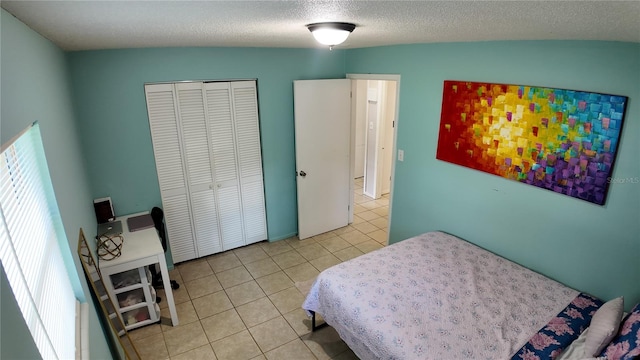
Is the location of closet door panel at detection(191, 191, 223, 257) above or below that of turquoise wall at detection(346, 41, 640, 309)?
below

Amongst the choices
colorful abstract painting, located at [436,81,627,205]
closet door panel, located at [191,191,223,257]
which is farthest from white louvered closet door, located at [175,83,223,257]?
colorful abstract painting, located at [436,81,627,205]

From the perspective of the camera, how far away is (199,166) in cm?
371

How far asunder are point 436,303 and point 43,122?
246 cm

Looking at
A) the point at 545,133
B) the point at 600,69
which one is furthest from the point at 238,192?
the point at 600,69

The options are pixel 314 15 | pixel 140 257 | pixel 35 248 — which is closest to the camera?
pixel 35 248

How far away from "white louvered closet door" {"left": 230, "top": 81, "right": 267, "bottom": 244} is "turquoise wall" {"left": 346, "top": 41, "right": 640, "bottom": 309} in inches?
54.9

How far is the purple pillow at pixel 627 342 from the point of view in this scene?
1.60 m

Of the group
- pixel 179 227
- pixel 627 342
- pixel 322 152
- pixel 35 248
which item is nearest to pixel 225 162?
pixel 179 227

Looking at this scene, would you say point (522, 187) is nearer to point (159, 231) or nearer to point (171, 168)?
point (171, 168)

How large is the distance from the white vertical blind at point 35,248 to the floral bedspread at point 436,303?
1567 millimetres

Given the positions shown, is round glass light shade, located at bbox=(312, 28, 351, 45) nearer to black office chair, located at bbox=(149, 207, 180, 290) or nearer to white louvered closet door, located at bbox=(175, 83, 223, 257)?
white louvered closet door, located at bbox=(175, 83, 223, 257)

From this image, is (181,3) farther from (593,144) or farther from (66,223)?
(593,144)

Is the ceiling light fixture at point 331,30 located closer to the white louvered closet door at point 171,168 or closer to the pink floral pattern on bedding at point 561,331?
the pink floral pattern on bedding at point 561,331

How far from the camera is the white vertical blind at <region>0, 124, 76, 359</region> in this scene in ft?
3.60
